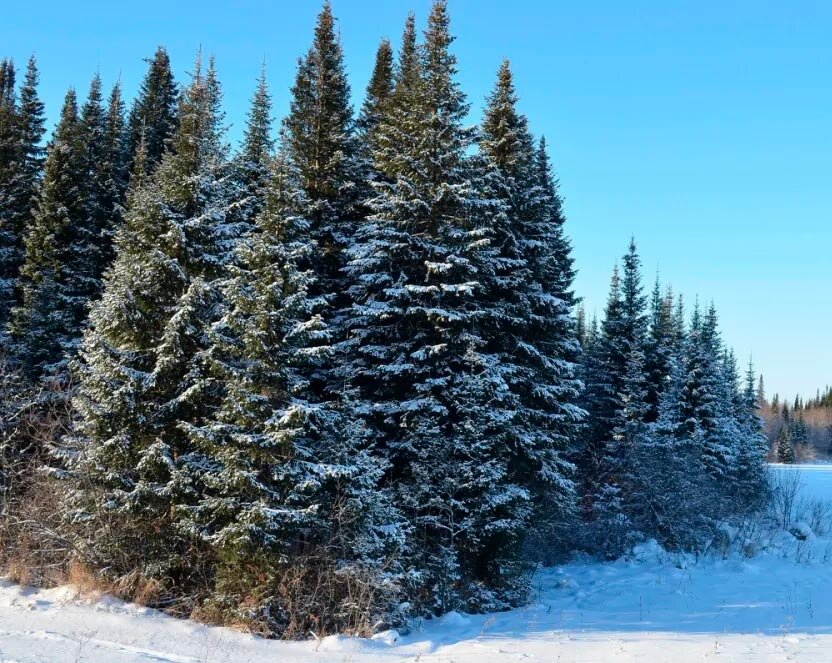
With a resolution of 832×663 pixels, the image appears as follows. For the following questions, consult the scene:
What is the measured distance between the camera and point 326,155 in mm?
20188

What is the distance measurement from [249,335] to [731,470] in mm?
35048

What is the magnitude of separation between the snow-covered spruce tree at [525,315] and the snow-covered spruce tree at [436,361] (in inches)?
27.2

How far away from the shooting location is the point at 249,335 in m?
12.9

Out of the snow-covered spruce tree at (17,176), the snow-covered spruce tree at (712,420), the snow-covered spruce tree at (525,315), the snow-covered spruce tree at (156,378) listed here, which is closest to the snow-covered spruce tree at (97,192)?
the snow-covered spruce tree at (17,176)

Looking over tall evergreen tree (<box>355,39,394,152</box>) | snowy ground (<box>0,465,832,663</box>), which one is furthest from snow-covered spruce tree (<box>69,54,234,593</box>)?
tall evergreen tree (<box>355,39,394,152</box>)

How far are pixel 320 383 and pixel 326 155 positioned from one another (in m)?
7.20

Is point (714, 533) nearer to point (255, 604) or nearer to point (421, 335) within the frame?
point (421, 335)

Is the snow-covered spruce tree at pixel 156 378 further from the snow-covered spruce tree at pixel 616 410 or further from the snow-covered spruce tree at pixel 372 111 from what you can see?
the snow-covered spruce tree at pixel 616 410

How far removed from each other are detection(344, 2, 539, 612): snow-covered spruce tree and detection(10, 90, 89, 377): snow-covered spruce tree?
38.4 feet

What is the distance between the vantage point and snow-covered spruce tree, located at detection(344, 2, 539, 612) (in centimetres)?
1634

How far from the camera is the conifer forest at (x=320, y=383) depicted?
1274cm

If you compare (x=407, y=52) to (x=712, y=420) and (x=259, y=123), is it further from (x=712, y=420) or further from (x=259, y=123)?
(x=712, y=420)

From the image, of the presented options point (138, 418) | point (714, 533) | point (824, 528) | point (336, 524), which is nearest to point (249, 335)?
point (138, 418)

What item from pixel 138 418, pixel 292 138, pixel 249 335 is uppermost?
pixel 292 138
